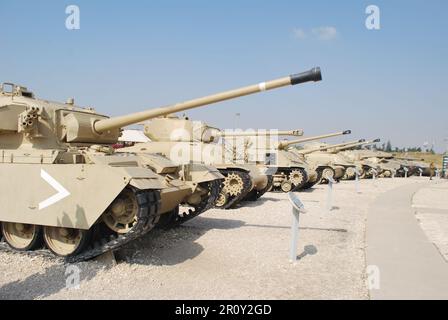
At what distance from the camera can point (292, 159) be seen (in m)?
17.5

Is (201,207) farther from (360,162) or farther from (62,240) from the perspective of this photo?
(360,162)

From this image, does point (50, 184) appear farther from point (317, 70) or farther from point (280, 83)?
point (317, 70)

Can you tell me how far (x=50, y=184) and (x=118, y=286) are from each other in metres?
1.84

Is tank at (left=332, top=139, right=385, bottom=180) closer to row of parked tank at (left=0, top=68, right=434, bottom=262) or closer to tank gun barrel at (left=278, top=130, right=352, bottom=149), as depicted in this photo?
tank gun barrel at (left=278, top=130, right=352, bottom=149)

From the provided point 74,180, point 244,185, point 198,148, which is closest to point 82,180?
point 74,180

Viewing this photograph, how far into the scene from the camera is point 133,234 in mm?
5449

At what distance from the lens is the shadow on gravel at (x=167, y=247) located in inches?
246

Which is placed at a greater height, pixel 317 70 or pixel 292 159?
pixel 317 70

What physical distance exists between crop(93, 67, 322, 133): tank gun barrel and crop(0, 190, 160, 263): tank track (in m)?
1.39

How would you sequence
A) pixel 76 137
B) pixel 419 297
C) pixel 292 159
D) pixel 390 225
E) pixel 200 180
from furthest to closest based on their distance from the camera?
1. pixel 292 159
2. pixel 390 225
3. pixel 200 180
4. pixel 76 137
5. pixel 419 297

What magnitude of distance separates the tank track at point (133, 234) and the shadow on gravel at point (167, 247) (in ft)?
1.58

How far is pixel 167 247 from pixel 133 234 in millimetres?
1672
